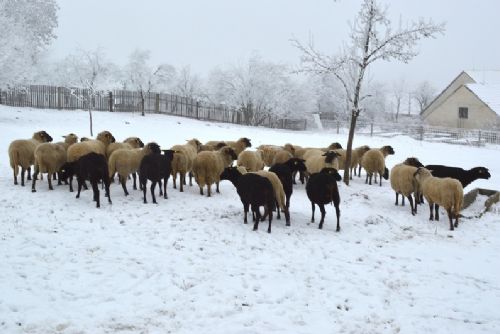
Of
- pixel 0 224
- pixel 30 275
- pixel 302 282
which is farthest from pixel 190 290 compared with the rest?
pixel 0 224

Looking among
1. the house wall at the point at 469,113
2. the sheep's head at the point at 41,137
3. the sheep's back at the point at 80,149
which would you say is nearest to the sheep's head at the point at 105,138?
the sheep's back at the point at 80,149

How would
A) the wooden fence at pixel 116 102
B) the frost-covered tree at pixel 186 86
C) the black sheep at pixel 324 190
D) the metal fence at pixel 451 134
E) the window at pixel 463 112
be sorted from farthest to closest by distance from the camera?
the frost-covered tree at pixel 186 86 → the window at pixel 463 112 → the wooden fence at pixel 116 102 → the metal fence at pixel 451 134 → the black sheep at pixel 324 190

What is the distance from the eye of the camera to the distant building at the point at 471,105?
135 ft

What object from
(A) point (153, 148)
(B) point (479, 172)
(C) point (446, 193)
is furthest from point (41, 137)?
(B) point (479, 172)

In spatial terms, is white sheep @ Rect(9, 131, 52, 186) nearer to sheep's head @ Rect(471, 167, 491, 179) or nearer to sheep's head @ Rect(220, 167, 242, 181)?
sheep's head @ Rect(220, 167, 242, 181)

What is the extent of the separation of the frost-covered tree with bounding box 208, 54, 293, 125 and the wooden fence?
1213 mm

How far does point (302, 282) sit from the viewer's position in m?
6.77

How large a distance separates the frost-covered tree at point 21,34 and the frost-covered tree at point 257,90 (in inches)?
751

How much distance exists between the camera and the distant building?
4112 centimetres

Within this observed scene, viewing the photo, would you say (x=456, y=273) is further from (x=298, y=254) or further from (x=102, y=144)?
(x=102, y=144)

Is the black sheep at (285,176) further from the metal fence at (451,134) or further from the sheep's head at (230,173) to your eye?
the metal fence at (451,134)

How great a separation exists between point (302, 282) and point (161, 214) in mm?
4145

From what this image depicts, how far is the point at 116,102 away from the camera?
37500 millimetres

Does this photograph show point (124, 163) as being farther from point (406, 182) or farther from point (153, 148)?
point (406, 182)
